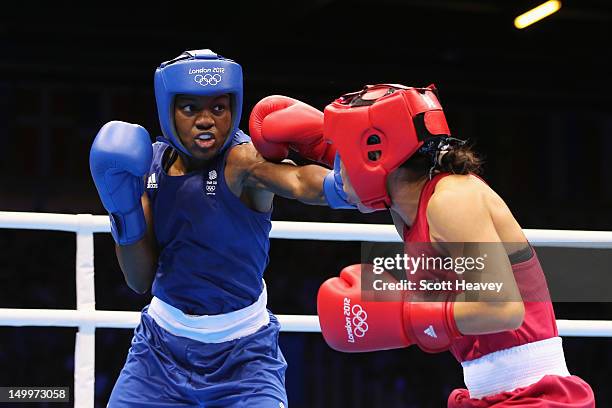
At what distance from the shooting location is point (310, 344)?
18.8ft

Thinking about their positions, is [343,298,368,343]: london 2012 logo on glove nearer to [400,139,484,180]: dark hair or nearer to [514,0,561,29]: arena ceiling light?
[400,139,484,180]: dark hair

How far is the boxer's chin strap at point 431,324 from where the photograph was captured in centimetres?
176

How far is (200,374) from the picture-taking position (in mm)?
2225

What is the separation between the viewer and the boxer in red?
1744 millimetres

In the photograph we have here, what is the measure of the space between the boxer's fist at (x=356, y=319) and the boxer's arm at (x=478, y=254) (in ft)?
0.43

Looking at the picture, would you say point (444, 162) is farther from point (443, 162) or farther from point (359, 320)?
point (359, 320)

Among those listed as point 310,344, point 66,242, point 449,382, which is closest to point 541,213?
point 449,382

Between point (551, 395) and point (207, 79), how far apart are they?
3.61ft

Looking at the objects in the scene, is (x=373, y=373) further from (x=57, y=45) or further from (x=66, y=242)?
(x=57, y=45)

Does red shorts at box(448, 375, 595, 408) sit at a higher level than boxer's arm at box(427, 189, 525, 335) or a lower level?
lower

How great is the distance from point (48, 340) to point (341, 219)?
1.94 metres

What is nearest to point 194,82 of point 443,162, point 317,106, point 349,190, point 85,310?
point 349,190

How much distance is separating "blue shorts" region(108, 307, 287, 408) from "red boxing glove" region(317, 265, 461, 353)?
0.35 metres

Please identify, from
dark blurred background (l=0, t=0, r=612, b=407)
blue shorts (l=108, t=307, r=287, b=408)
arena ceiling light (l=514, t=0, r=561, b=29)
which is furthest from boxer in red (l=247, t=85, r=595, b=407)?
arena ceiling light (l=514, t=0, r=561, b=29)
